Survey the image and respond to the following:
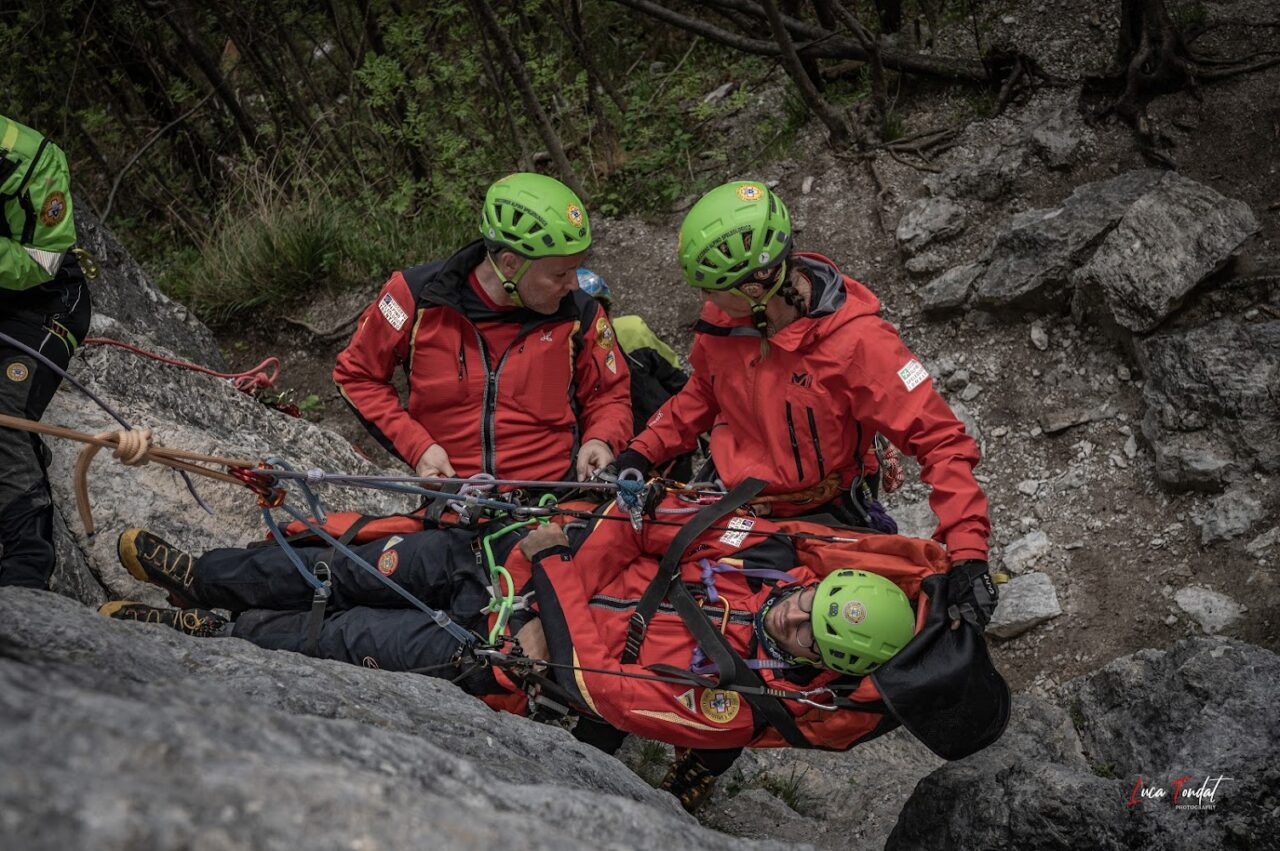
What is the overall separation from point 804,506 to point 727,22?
787cm

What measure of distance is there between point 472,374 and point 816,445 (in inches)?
64.9

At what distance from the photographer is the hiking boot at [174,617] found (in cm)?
407

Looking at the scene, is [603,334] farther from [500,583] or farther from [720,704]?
[720,704]

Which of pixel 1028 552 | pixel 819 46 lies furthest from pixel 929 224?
pixel 1028 552

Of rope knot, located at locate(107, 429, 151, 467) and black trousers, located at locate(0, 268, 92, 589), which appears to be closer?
A: rope knot, located at locate(107, 429, 151, 467)

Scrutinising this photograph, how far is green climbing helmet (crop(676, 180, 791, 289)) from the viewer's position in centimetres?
383

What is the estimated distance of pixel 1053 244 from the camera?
6363 mm

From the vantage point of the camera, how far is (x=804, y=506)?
432 cm

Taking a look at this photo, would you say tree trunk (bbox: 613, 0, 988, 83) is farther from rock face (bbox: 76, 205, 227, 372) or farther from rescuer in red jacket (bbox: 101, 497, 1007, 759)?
rescuer in red jacket (bbox: 101, 497, 1007, 759)

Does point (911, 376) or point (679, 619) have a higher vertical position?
point (911, 376)

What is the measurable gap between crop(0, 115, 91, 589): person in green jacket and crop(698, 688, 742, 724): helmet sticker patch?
8.77 ft

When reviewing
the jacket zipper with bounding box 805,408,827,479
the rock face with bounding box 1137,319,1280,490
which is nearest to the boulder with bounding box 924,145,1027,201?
the rock face with bounding box 1137,319,1280,490

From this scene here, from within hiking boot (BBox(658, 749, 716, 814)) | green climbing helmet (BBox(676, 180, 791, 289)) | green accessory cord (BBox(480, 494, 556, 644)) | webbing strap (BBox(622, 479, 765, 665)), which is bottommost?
hiking boot (BBox(658, 749, 716, 814))

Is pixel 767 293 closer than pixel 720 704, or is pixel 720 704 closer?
pixel 720 704
